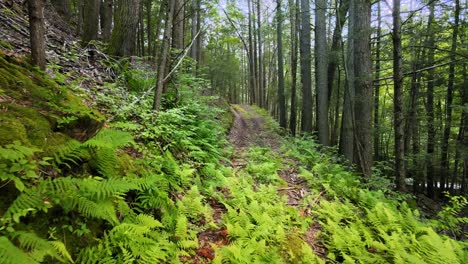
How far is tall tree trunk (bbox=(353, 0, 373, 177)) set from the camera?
7617 millimetres

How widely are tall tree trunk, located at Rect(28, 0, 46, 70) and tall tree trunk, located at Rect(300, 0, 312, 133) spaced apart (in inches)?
387

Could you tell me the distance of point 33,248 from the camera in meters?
1.68

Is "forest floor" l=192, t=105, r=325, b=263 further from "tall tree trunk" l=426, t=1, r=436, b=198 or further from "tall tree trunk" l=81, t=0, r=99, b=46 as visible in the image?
"tall tree trunk" l=426, t=1, r=436, b=198

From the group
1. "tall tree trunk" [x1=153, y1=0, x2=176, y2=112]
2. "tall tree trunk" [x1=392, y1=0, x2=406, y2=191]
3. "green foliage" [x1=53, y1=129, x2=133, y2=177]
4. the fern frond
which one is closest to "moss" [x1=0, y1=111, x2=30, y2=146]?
"green foliage" [x1=53, y1=129, x2=133, y2=177]

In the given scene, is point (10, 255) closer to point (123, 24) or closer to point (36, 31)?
point (36, 31)

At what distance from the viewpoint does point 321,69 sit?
434 inches

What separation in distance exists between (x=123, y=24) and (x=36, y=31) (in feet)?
10.8

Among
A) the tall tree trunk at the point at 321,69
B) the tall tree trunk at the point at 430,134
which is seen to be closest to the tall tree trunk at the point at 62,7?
the tall tree trunk at the point at 321,69

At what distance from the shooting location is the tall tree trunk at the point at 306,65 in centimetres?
1171

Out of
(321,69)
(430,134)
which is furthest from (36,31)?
(430,134)

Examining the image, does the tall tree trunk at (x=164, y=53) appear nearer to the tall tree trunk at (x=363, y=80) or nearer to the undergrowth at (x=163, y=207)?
the undergrowth at (x=163, y=207)

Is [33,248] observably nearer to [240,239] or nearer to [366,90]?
[240,239]

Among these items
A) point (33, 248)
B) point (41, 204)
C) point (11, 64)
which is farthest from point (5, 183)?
point (11, 64)

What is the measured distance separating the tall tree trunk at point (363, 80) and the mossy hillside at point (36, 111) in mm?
6732
